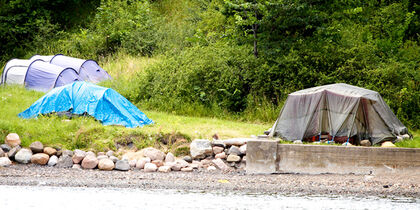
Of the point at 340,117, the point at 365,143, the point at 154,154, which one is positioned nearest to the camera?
the point at 365,143

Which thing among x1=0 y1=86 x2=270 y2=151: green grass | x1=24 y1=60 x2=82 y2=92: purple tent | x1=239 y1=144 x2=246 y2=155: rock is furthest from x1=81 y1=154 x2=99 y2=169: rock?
x1=24 y1=60 x2=82 y2=92: purple tent

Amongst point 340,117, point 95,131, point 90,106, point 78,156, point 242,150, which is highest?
point 340,117

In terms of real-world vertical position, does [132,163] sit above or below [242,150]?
below

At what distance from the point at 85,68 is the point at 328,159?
42.6 ft

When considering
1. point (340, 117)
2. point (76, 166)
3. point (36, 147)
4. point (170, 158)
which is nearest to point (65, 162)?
point (76, 166)

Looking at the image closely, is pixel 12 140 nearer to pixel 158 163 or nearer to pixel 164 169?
pixel 158 163

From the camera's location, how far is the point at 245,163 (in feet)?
41.4

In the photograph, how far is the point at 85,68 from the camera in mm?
21391

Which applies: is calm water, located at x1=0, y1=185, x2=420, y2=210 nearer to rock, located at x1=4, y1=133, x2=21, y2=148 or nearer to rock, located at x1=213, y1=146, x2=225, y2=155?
rock, located at x1=4, y1=133, x2=21, y2=148

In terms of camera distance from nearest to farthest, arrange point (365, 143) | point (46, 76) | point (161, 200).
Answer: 1. point (161, 200)
2. point (365, 143)
3. point (46, 76)

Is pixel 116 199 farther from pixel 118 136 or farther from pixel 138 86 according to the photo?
pixel 138 86

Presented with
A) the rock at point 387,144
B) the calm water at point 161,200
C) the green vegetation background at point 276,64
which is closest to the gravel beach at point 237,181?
the calm water at point 161,200

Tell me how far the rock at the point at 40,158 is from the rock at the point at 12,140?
0.60m

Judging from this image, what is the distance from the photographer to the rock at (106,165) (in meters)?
12.3
